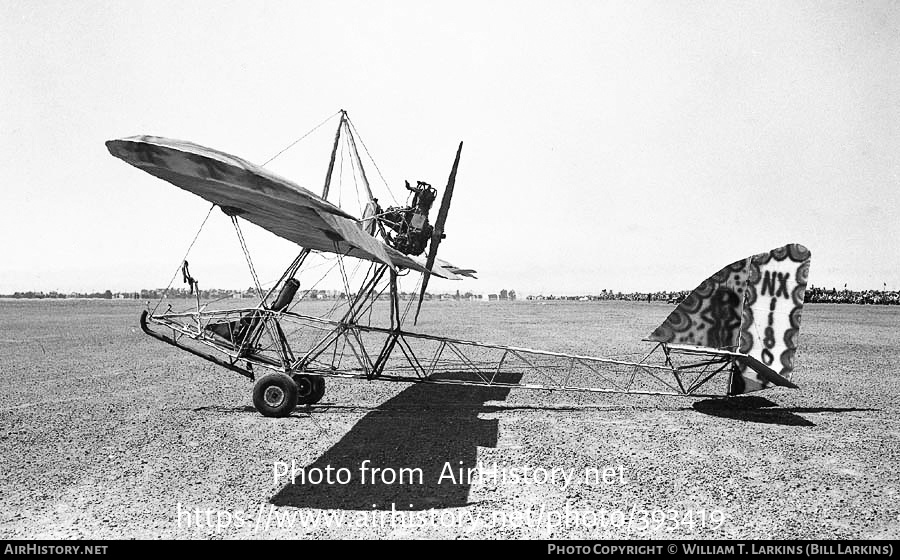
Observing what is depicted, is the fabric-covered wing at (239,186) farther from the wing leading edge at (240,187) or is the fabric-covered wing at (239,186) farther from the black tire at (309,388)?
the black tire at (309,388)

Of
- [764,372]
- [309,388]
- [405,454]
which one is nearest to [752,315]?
[764,372]

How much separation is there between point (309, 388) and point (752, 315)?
8765 millimetres

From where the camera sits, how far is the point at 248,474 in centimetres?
659

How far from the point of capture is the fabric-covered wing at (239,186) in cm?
632

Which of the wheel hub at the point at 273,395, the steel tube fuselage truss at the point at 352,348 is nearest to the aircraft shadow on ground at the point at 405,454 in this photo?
the steel tube fuselage truss at the point at 352,348

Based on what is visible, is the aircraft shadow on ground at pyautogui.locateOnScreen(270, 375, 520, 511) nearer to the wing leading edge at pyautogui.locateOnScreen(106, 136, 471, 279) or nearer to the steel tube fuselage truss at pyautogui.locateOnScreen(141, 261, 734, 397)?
the steel tube fuselage truss at pyautogui.locateOnScreen(141, 261, 734, 397)

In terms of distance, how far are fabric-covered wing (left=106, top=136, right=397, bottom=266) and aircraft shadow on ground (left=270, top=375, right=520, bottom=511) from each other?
3001mm

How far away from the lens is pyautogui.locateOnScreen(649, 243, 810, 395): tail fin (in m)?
9.04

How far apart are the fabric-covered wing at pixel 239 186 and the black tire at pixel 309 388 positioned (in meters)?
3.06

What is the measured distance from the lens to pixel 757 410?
10.2 m

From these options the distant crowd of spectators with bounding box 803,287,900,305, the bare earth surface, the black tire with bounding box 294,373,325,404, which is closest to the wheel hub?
the bare earth surface
